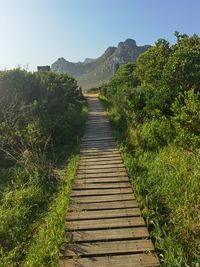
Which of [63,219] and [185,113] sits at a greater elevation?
[185,113]

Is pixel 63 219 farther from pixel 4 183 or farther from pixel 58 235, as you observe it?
pixel 4 183

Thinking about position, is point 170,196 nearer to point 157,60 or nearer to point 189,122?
point 189,122

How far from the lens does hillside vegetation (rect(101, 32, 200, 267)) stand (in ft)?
17.8

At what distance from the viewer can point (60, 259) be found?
4.93 m

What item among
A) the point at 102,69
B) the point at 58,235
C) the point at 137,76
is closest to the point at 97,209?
the point at 58,235

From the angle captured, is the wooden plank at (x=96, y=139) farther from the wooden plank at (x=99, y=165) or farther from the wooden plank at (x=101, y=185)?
the wooden plank at (x=101, y=185)

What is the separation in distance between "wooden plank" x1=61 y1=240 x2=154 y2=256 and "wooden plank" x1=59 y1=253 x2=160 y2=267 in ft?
0.37

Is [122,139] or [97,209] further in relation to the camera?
[122,139]

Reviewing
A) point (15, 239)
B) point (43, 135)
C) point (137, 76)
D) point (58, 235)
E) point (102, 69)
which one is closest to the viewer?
point (58, 235)

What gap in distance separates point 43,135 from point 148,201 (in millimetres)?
6190

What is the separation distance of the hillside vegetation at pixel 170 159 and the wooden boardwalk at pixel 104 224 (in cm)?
24

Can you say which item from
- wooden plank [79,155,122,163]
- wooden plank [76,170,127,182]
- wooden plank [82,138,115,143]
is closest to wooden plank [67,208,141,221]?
wooden plank [76,170,127,182]

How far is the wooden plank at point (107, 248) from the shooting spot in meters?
5.01

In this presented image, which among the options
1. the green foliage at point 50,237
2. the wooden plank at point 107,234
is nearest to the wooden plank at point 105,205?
the green foliage at point 50,237
